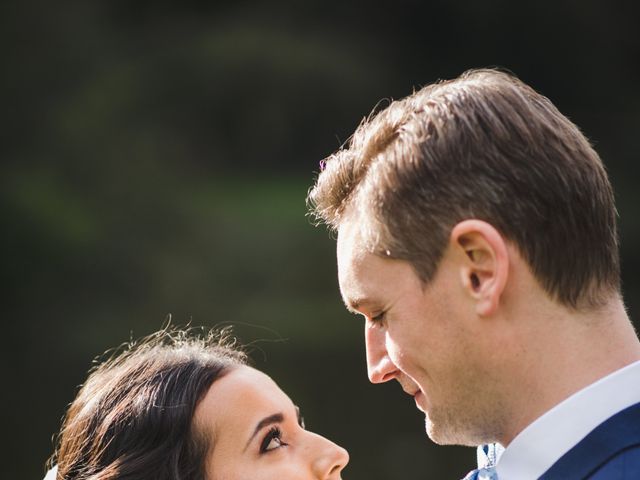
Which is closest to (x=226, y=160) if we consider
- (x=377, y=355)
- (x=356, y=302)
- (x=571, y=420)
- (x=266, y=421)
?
(x=266, y=421)

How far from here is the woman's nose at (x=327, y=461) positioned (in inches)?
109

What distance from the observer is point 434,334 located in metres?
2.19

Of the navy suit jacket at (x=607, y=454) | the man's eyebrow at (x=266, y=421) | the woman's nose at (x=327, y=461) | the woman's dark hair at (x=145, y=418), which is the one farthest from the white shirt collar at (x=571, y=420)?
the woman's dark hair at (x=145, y=418)

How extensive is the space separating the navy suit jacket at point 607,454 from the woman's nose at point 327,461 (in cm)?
89

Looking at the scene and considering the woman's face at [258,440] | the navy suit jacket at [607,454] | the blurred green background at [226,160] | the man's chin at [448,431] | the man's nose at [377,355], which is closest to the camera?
the navy suit jacket at [607,454]

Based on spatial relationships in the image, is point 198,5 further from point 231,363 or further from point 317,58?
Answer: point 231,363

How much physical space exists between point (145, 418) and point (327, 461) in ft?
1.75

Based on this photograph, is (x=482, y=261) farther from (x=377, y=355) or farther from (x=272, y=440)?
(x=272, y=440)

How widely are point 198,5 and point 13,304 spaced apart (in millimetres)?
7008

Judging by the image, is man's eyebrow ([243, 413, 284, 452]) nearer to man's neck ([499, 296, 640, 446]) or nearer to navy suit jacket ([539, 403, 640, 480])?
man's neck ([499, 296, 640, 446])

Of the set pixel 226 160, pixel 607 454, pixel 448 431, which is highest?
pixel 226 160

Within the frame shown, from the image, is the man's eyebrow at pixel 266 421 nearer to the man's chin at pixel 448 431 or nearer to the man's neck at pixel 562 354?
the man's chin at pixel 448 431

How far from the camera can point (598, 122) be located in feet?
55.6

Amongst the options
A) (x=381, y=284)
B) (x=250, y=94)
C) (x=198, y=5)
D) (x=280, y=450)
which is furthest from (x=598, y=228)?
(x=198, y=5)
